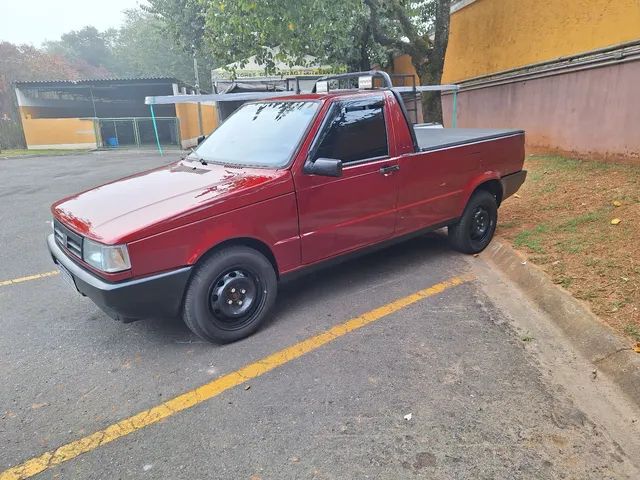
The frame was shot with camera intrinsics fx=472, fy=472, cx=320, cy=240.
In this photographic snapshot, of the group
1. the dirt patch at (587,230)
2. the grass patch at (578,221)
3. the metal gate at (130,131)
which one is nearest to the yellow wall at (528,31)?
the dirt patch at (587,230)

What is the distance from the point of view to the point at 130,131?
87.2 feet

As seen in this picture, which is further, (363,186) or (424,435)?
(363,186)

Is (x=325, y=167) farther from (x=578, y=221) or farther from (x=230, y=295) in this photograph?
(x=578, y=221)

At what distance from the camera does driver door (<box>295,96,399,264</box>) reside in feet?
12.5

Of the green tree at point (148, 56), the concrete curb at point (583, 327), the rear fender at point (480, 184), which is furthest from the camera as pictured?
the green tree at point (148, 56)

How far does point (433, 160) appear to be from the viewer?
4602mm

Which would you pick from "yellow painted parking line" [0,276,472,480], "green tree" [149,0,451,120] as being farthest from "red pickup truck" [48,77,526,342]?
"green tree" [149,0,451,120]

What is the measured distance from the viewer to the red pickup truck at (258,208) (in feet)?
10.2

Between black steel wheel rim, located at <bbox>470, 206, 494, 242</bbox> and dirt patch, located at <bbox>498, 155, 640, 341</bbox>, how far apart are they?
0.84ft

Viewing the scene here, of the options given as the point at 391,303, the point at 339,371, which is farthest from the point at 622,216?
the point at 339,371

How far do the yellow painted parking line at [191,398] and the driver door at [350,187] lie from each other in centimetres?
63

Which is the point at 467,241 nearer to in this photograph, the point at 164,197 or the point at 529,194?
the point at 529,194

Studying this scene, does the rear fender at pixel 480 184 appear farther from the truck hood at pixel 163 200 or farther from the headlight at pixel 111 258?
the headlight at pixel 111 258

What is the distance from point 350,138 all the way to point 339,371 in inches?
78.6
